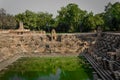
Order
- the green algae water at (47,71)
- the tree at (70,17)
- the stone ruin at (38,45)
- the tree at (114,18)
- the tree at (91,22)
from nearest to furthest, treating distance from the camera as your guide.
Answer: the green algae water at (47,71), the stone ruin at (38,45), the tree at (114,18), the tree at (91,22), the tree at (70,17)

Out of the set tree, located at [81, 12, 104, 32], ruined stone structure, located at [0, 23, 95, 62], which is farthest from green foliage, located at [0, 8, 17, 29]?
ruined stone structure, located at [0, 23, 95, 62]

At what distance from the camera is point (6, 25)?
198 feet

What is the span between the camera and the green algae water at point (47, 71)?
21.2 meters

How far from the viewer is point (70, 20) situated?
58625 mm

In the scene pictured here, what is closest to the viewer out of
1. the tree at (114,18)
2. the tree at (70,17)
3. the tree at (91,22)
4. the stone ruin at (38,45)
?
the stone ruin at (38,45)

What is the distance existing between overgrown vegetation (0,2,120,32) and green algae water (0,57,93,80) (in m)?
27.4

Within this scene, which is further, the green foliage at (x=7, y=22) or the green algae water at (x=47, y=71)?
the green foliage at (x=7, y=22)

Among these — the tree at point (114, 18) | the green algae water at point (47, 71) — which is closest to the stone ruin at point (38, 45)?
the green algae water at point (47, 71)

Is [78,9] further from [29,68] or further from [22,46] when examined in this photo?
[29,68]

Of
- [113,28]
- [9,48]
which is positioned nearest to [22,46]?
[9,48]

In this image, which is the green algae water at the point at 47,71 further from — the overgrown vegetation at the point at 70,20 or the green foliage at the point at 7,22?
the green foliage at the point at 7,22

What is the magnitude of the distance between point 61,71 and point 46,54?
11.2 meters

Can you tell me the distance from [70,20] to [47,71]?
35.4 metres

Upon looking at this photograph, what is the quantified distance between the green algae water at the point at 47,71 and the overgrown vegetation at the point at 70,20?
27420 mm
